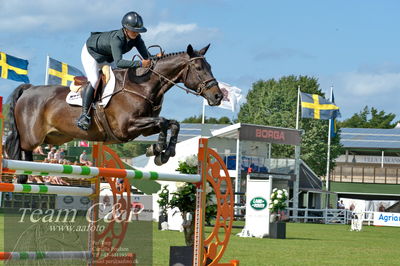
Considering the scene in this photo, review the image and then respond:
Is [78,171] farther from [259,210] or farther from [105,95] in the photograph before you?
[259,210]

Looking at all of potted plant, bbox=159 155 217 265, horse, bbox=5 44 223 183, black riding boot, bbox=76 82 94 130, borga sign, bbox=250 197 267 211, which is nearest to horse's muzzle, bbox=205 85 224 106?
horse, bbox=5 44 223 183

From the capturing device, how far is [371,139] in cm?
6619

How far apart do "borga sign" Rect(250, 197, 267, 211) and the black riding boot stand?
11128 millimetres

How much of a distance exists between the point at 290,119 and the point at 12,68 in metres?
31.9

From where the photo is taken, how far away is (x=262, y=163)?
116ft

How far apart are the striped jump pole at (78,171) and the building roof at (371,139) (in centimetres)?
5820

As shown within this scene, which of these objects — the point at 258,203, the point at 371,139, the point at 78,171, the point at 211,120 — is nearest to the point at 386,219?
the point at 258,203

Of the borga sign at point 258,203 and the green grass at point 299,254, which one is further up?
the borga sign at point 258,203

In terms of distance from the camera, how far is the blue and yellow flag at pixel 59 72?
24.3 meters

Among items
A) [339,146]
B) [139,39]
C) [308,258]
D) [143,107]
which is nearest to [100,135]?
[143,107]

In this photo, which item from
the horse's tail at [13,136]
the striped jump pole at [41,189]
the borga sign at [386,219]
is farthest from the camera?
the borga sign at [386,219]

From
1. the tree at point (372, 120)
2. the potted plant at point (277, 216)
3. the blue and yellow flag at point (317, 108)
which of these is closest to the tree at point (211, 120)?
the tree at point (372, 120)

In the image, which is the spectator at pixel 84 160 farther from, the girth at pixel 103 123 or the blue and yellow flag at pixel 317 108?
the blue and yellow flag at pixel 317 108

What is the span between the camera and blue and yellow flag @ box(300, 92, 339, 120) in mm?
39500
